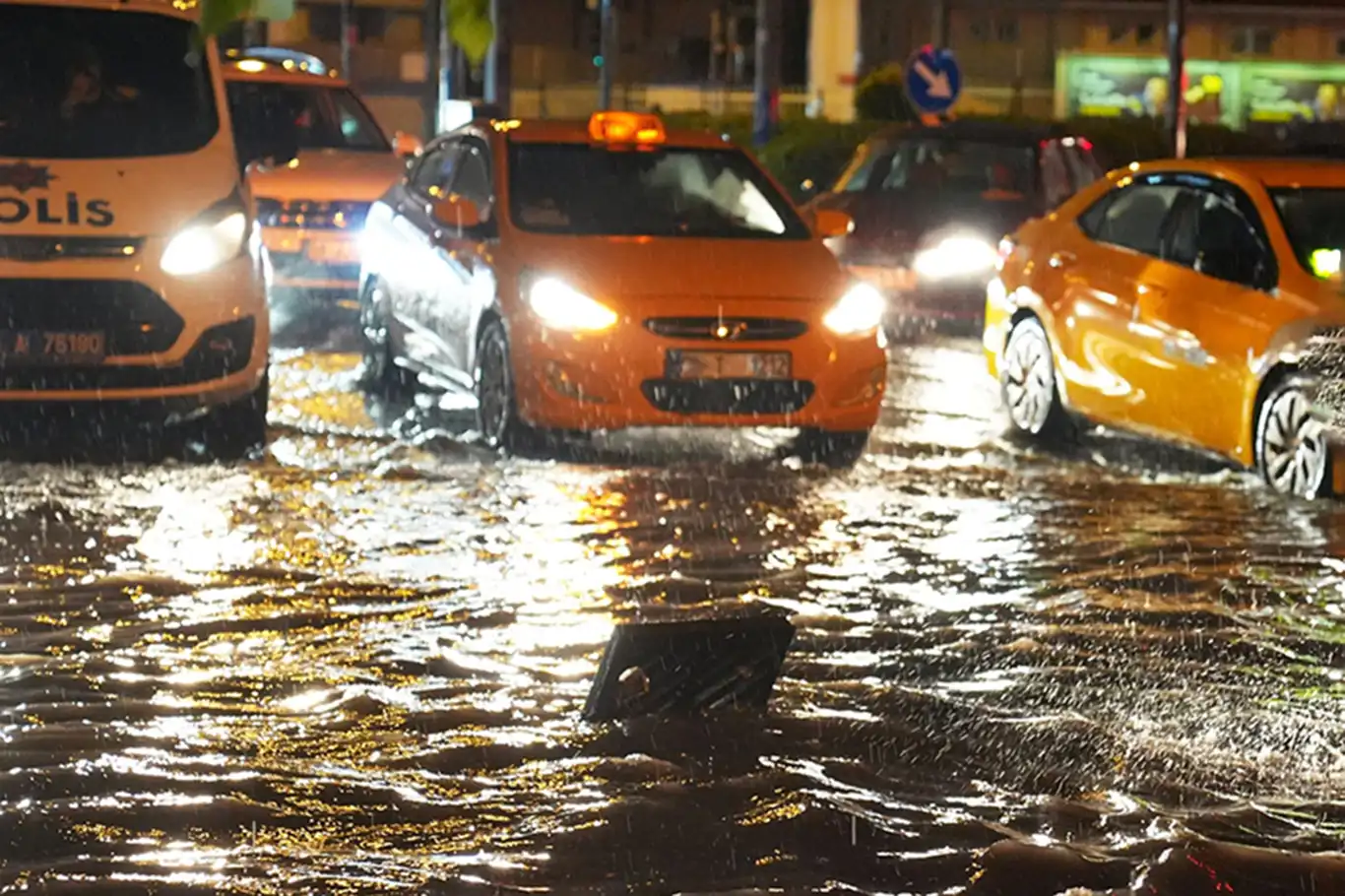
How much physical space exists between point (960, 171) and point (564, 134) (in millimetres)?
7730

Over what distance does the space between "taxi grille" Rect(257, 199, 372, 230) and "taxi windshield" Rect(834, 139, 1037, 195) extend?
4.06 metres

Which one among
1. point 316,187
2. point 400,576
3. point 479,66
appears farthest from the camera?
point 316,187

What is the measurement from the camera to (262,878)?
566 centimetres

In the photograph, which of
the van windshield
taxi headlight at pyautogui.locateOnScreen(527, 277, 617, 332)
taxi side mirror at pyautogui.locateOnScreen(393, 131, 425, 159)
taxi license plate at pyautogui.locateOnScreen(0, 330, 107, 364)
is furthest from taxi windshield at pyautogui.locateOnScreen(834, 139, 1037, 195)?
taxi license plate at pyautogui.locateOnScreen(0, 330, 107, 364)

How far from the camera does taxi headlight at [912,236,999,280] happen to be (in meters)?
19.7

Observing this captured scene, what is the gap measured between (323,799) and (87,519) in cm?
434

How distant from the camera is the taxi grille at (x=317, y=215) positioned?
18359mm

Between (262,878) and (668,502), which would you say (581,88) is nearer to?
(668,502)

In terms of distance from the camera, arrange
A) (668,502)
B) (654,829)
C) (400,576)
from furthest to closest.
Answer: (668,502) → (400,576) → (654,829)

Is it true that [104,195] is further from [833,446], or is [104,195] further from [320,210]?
[320,210]

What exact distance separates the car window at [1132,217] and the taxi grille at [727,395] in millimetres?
1933

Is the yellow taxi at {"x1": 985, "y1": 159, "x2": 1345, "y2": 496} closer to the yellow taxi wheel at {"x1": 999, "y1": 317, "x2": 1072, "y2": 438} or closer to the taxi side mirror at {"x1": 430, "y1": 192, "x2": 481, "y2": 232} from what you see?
the yellow taxi wheel at {"x1": 999, "y1": 317, "x2": 1072, "y2": 438}

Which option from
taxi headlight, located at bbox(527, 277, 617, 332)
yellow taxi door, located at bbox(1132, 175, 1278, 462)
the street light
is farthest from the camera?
the street light

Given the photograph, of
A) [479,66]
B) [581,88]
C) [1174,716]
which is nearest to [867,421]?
[1174,716]
